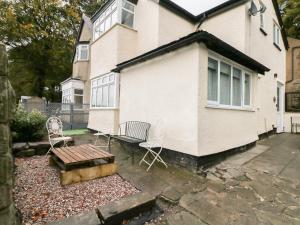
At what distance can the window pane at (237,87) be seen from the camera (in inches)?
249

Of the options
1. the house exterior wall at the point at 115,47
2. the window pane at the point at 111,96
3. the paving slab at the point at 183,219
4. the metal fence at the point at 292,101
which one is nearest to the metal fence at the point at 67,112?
the house exterior wall at the point at 115,47

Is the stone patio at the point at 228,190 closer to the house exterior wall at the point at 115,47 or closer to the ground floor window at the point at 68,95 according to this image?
the house exterior wall at the point at 115,47

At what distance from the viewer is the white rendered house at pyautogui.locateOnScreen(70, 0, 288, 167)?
16.6ft

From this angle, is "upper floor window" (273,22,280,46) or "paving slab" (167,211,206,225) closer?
"paving slab" (167,211,206,225)

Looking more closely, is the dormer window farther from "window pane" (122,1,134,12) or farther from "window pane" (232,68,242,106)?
"window pane" (232,68,242,106)

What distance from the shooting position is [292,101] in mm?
12531

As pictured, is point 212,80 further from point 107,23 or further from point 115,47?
point 107,23

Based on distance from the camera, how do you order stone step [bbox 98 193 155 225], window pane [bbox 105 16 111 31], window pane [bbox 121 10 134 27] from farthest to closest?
window pane [bbox 105 16 111 31], window pane [bbox 121 10 134 27], stone step [bbox 98 193 155 225]

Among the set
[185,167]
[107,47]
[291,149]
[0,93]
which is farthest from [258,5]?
[0,93]

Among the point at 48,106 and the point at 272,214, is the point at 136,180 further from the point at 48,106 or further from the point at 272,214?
the point at 48,106

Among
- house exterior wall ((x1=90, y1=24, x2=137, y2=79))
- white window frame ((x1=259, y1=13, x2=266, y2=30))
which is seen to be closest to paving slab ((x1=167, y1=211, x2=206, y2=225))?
house exterior wall ((x1=90, y1=24, x2=137, y2=79))

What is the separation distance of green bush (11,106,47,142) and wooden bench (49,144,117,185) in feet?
8.21

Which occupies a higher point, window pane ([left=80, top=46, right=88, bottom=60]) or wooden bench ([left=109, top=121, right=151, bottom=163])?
window pane ([left=80, top=46, right=88, bottom=60])

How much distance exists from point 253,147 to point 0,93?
774 centimetres
